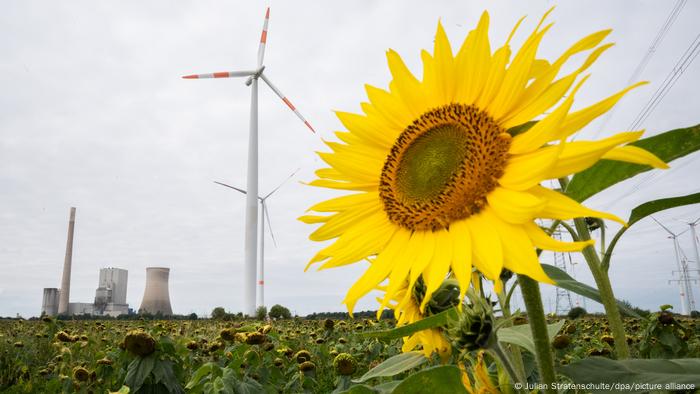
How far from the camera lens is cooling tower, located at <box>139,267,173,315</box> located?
4778 centimetres

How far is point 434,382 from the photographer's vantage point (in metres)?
1.21

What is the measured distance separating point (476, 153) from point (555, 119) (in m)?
0.28

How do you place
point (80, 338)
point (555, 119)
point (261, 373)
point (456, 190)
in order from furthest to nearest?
point (80, 338) < point (261, 373) < point (456, 190) < point (555, 119)

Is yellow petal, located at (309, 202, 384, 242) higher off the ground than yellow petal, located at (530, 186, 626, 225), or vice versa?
yellow petal, located at (309, 202, 384, 242)

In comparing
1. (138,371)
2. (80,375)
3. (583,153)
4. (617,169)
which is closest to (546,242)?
(583,153)

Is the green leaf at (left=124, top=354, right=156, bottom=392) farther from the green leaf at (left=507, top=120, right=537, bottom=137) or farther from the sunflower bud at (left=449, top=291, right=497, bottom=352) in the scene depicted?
the green leaf at (left=507, top=120, right=537, bottom=137)

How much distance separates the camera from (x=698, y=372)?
1.12m

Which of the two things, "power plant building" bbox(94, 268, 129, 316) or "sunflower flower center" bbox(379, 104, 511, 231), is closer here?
"sunflower flower center" bbox(379, 104, 511, 231)

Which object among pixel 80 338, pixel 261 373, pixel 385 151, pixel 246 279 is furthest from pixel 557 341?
pixel 246 279

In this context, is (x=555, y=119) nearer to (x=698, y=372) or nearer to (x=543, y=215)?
(x=543, y=215)

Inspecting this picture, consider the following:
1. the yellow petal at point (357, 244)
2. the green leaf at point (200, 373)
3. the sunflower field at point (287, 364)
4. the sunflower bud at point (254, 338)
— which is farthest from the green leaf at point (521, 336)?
the sunflower bud at point (254, 338)

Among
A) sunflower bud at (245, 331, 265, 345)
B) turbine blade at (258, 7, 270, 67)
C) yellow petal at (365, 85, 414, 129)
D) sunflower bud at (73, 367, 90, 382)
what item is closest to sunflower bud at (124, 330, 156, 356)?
sunflower bud at (245, 331, 265, 345)

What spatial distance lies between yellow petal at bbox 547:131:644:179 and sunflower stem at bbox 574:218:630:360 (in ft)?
1.80

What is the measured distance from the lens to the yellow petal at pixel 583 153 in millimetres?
960
